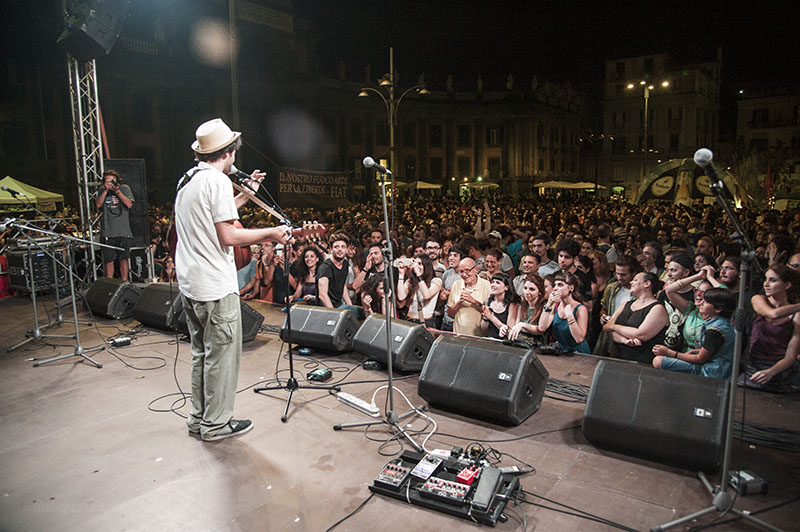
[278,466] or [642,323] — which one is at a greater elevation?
[642,323]

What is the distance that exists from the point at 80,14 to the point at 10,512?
25.3 feet

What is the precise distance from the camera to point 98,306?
772cm

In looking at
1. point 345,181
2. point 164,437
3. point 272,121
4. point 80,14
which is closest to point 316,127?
point 272,121

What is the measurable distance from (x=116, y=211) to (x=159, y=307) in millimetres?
2787

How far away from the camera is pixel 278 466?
137 inches

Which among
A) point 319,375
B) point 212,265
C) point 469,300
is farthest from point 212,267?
point 469,300

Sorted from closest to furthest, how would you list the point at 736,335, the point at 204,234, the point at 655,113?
the point at 736,335 → the point at 204,234 → the point at 655,113

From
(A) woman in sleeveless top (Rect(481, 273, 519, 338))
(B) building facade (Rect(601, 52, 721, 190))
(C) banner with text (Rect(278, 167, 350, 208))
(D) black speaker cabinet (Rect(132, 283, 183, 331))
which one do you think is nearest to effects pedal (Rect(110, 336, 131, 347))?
(D) black speaker cabinet (Rect(132, 283, 183, 331))

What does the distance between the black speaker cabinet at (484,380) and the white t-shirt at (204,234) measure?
1.67 meters

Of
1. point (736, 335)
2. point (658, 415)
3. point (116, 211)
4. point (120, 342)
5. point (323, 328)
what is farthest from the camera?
point (116, 211)

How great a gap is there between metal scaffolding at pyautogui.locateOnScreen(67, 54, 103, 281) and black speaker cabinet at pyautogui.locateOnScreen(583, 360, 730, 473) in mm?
8110

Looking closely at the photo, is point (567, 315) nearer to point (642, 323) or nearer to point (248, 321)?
point (642, 323)

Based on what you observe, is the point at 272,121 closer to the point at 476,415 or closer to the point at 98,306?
the point at 98,306

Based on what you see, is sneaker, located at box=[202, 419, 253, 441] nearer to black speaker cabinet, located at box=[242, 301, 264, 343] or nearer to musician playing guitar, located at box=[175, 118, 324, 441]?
musician playing guitar, located at box=[175, 118, 324, 441]
